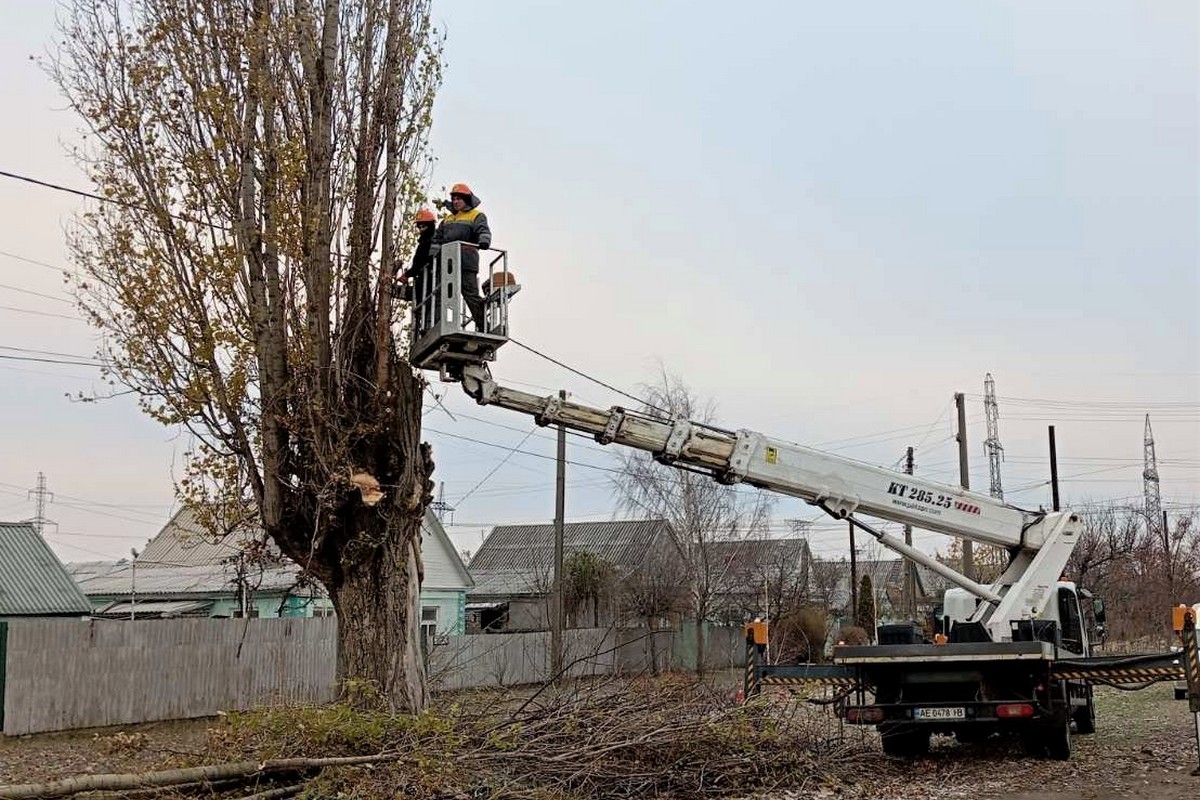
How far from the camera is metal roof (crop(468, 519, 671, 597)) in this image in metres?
39.7

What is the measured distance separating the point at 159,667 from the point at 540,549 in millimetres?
27954

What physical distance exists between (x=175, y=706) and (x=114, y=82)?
486 inches

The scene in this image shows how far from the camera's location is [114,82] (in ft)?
40.3

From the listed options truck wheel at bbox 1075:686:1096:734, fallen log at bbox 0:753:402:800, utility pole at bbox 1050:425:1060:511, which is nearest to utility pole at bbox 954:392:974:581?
utility pole at bbox 1050:425:1060:511

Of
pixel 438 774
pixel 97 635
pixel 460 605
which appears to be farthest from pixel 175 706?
pixel 460 605

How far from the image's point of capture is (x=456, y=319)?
418 inches

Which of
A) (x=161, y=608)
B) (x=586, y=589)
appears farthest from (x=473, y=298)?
(x=586, y=589)

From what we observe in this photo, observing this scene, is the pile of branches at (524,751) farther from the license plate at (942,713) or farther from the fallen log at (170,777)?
the license plate at (942,713)

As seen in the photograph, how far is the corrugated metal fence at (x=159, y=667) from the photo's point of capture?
18078 millimetres

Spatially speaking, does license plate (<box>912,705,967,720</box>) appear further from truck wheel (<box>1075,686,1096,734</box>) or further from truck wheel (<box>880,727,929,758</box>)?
truck wheel (<box>1075,686,1096,734</box>)

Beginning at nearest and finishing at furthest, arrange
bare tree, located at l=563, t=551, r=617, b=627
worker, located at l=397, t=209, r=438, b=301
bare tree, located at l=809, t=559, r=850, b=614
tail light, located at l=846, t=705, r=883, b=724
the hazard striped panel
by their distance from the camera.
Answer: worker, located at l=397, t=209, r=438, b=301 < the hazard striped panel < tail light, located at l=846, t=705, r=883, b=724 < bare tree, located at l=563, t=551, r=617, b=627 < bare tree, located at l=809, t=559, r=850, b=614

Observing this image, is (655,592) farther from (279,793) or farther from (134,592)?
(279,793)

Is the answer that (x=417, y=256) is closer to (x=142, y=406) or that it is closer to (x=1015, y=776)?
(x=142, y=406)

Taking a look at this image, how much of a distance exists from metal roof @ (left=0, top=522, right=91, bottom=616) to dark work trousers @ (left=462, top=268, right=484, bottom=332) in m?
18.5
